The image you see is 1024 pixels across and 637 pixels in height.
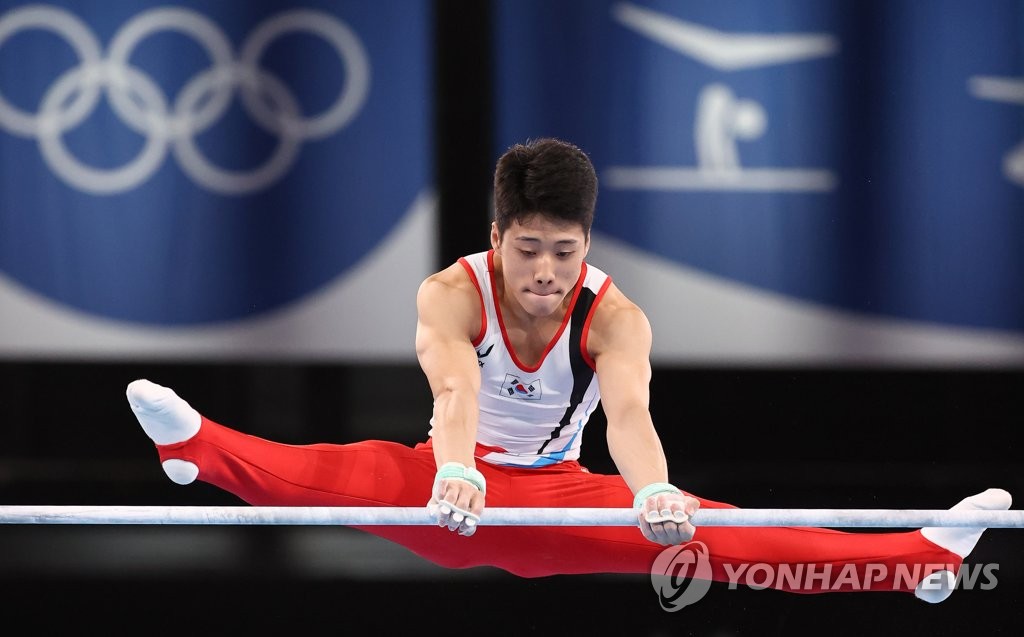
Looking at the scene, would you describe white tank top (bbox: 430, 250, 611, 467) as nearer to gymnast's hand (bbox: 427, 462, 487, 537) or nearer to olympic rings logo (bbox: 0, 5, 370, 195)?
gymnast's hand (bbox: 427, 462, 487, 537)

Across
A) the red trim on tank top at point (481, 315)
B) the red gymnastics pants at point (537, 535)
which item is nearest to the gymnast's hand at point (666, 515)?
the red gymnastics pants at point (537, 535)

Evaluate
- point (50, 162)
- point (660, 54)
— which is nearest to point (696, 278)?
point (660, 54)

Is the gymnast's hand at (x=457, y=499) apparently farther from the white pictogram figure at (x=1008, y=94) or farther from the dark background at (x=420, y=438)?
the white pictogram figure at (x=1008, y=94)

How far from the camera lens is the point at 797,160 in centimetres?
415

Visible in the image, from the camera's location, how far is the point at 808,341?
4.20 metres

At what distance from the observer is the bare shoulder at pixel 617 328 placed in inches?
105

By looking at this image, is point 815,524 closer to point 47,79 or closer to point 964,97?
point 964,97

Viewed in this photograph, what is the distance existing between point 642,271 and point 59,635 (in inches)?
94.1

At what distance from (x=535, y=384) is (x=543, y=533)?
344mm

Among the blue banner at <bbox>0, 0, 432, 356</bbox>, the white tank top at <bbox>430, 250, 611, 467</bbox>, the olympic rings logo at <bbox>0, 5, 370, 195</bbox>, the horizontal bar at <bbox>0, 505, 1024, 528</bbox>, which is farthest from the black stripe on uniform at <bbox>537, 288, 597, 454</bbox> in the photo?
the olympic rings logo at <bbox>0, 5, 370, 195</bbox>

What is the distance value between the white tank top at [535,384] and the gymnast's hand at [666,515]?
518 mm

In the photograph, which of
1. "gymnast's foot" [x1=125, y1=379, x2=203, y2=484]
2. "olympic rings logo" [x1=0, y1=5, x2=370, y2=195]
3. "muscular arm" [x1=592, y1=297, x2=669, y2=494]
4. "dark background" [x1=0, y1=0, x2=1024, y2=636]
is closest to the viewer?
"muscular arm" [x1=592, y1=297, x2=669, y2=494]

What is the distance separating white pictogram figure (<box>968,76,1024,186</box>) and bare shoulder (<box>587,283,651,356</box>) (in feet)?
6.77

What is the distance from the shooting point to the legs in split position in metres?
2.68
